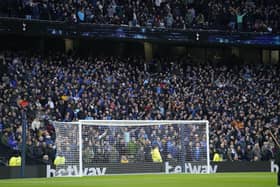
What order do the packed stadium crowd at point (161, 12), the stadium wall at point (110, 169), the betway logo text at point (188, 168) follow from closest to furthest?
the stadium wall at point (110, 169), the betway logo text at point (188, 168), the packed stadium crowd at point (161, 12)

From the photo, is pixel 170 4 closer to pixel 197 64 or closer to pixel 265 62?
pixel 197 64

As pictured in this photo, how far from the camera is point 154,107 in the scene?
39.0m

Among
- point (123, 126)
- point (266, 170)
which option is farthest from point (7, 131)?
point (266, 170)

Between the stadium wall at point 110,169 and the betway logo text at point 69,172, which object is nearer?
the stadium wall at point 110,169

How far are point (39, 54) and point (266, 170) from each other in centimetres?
1385

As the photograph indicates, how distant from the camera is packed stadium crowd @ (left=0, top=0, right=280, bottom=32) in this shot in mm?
39406

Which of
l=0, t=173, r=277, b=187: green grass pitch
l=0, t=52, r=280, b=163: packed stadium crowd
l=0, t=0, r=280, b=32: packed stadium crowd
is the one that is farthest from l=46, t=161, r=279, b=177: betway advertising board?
l=0, t=0, r=280, b=32: packed stadium crowd

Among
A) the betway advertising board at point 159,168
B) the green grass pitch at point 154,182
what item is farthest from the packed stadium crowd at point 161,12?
the green grass pitch at point 154,182

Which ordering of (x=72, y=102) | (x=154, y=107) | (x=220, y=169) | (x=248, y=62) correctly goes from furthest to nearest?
(x=248, y=62) < (x=154, y=107) < (x=72, y=102) < (x=220, y=169)

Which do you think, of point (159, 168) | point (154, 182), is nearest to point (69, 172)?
point (159, 168)

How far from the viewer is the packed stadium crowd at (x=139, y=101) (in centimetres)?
3014

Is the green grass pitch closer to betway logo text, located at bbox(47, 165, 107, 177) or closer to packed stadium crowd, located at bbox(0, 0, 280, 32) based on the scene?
betway logo text, located at bbox(47, 165, 107, 177)

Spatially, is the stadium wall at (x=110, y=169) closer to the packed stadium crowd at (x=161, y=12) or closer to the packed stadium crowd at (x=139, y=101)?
the packed stadium crowd at (x=139, y=101)

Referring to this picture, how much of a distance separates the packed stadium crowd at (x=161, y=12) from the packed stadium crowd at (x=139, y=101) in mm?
2247
